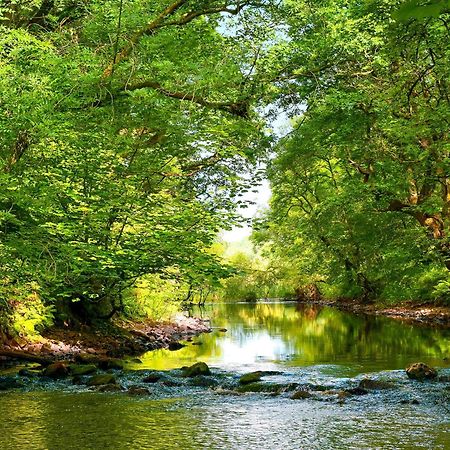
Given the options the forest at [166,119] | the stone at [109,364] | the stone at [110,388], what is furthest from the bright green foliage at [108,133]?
the stone at [110,388]

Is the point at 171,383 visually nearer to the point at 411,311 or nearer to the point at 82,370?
the point at 82,370

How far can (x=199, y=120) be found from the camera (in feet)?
49.8

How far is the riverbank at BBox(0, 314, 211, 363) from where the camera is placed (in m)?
15.8

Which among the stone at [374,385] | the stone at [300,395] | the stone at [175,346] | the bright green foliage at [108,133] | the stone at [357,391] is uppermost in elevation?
the bright green foliage at [108,133]

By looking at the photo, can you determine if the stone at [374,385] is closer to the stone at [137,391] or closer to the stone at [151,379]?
the stone at [137,391]

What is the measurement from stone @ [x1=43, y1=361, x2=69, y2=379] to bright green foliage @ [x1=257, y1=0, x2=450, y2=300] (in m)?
6.36

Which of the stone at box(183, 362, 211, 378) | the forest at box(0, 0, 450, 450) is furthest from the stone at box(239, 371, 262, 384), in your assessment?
the stone at box(183, 362, 211, 378)

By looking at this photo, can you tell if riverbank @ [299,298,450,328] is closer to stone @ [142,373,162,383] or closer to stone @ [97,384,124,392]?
stone @ [142,373,162,383]

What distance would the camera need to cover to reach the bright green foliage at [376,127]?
1373cm

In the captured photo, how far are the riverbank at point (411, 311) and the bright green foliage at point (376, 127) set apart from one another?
1.13 meters

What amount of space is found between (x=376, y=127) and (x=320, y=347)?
7986mm

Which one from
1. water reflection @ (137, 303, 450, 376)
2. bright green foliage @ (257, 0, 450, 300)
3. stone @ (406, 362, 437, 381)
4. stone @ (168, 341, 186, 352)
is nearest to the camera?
stone @ (406, 362, 437, 381)

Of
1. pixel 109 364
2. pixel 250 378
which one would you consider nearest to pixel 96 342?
pixel 109 364

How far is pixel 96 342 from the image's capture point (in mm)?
18906
